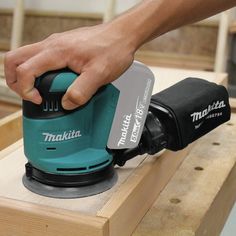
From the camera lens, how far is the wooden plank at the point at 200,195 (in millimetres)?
837

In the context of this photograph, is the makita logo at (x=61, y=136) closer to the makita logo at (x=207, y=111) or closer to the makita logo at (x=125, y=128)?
the makita logo at (x=125, y=128)

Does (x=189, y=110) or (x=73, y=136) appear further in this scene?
(x=189, y=110)

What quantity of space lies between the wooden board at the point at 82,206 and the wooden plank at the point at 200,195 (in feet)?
0.11

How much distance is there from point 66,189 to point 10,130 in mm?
444

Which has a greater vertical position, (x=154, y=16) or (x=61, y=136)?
(x=154, y=16)

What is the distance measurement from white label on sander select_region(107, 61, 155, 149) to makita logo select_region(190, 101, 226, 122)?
0.45 feet

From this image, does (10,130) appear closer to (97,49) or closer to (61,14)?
(97,49)

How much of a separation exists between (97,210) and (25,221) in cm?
11

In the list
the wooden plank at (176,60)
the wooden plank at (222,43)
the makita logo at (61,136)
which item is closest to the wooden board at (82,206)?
the makita logo at (61,136)

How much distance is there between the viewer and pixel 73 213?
72 cm

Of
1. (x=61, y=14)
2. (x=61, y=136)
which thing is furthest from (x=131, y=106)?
(x=61, y=14)

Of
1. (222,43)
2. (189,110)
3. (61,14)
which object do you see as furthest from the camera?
(61,14)

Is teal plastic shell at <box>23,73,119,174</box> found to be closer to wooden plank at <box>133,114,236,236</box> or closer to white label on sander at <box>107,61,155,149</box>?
white label on sander at <box>107,61,155,149</box>

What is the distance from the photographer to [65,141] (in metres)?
0.77
